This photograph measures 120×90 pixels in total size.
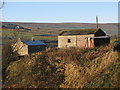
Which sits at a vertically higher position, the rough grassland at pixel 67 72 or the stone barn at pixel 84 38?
the stone barn at pixel 84 38

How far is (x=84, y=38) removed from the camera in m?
43.4

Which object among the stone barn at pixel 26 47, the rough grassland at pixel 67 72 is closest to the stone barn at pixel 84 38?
the stone barn at pixel 26 47

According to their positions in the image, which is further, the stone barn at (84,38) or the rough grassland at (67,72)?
the stone barn at (84,38)

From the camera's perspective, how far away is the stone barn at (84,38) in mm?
41594

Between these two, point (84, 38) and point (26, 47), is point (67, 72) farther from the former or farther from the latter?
point (26, 47)

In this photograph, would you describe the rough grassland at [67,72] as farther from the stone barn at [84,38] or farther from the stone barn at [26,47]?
the stone barn at [26,47]

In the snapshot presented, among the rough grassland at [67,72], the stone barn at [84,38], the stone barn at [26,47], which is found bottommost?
the rough grassland at [67,72]

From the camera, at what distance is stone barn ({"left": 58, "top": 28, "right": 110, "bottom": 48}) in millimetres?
41594

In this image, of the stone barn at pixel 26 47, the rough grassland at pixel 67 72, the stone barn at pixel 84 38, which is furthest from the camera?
the stone barn at pixel 26 47

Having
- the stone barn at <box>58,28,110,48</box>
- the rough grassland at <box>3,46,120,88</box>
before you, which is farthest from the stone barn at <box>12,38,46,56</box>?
the rough grassland at <box>3,46,120,88</box>

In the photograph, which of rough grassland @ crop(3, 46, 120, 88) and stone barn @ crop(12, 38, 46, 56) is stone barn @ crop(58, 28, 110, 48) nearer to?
stone barn @ crop(12, 38, 46, 56)

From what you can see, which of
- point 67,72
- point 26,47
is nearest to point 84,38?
point 26,47

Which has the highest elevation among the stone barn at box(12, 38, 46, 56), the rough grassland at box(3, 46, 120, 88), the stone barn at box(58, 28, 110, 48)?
the stone barn at box(58, 28, 110, 48)

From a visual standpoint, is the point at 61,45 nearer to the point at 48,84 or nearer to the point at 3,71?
the point at 3,71
